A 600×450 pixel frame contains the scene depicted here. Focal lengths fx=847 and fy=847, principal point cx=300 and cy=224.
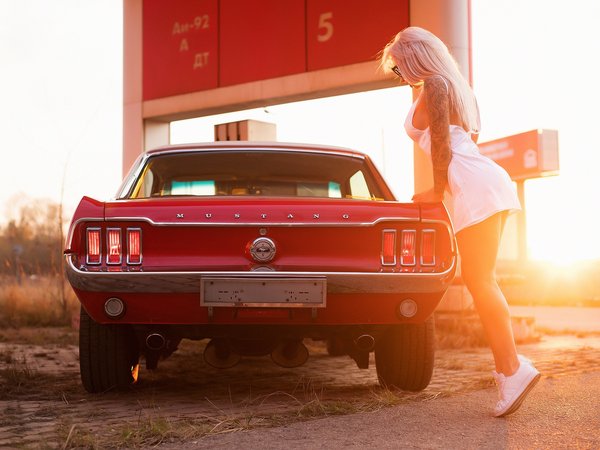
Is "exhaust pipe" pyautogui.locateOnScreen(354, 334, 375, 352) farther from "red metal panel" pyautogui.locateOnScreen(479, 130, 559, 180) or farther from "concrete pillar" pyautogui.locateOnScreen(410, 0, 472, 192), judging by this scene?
"red metal panel" pyautogui.locateOnScreen(479, 130, 559, 180)

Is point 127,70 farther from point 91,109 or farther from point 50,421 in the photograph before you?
point 50,421

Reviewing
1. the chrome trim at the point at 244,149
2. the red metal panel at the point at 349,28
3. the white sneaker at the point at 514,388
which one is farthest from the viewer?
the red metal panel at the point at 349,28

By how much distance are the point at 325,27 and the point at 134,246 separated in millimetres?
6929

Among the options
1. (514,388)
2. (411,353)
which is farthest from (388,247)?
(514,388)

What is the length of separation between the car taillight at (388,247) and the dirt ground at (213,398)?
71cm

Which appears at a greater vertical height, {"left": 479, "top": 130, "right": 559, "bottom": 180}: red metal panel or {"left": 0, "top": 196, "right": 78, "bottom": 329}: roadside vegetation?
{"left": 479, "top": 130, "right": 559, "bottom": 180}: red metal panel

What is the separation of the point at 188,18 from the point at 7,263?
4.37 metres

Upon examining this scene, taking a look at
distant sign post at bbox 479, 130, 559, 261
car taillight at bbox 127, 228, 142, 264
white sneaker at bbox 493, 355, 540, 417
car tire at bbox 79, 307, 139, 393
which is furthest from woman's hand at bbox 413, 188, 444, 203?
distant sign post at bbox 479, 130, 559, 261

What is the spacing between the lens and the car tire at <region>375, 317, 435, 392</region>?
4.59m

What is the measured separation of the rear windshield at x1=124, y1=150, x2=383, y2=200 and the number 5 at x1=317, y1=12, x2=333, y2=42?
513 centimetres

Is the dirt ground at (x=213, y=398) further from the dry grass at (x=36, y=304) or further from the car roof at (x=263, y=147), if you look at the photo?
the dry grass at (x=36, y=304)

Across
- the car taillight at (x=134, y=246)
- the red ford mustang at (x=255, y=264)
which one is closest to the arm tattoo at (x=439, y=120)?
the red ford mustang at (x=255, y=264)

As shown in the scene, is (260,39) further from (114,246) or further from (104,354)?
(114,246)

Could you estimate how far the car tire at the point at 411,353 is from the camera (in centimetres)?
459
